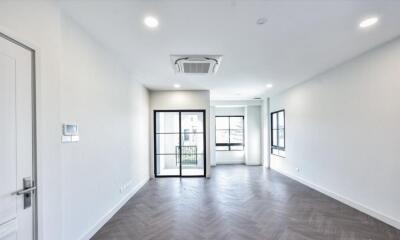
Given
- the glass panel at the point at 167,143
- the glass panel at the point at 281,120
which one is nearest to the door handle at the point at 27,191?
the glass panel at the point at 167,143

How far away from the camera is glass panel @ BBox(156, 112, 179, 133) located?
698 cm

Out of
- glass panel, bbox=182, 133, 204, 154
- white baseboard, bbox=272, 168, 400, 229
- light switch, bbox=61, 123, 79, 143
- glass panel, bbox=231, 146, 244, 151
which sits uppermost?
light switch, bbox=61, 123, 79, 143

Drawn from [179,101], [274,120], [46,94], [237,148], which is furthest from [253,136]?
[46,94]

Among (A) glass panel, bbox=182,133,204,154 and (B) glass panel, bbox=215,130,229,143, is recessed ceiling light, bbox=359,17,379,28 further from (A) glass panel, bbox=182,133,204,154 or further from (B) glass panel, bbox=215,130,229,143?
(B) glass panel, bbox=215,130,229,143

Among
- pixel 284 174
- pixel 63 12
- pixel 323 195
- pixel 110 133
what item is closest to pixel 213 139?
pixel 284 174

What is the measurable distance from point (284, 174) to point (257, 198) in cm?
286

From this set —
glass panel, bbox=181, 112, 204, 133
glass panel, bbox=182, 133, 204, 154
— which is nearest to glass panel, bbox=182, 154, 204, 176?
glass panel, bbox=182, 133, 204, 154

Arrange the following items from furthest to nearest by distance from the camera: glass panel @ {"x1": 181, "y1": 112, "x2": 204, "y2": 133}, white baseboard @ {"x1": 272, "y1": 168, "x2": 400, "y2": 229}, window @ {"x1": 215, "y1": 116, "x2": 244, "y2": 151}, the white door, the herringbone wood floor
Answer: window @ {"x1": 215, "y1": 116, "x2": 244, "y2": 151} → glass panel @ {"x1": 181, "y1": 112, "x2": 204, "y2": 133} → white baseboard @ {"x1": 272, "y1": 168, "x2": 400, "y2": 229} → the herringbone wood floor → the white door

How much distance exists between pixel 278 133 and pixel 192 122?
3332mm

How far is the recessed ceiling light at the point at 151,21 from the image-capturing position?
2.52m

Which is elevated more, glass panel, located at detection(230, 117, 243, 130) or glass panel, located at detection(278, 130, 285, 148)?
glass panel, located at detection(230, 117, 243, 130)

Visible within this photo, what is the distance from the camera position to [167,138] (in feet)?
23.1

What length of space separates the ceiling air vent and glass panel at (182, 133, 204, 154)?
303cm

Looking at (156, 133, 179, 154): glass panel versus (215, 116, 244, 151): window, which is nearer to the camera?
(156, 133, 179, 154): glass panel
